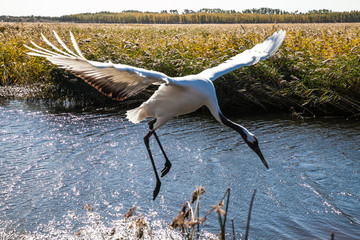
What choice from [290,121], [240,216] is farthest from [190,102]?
[290,121]

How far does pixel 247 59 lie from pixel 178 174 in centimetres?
203

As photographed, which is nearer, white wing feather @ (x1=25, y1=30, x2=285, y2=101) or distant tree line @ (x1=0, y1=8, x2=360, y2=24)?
white wing feather @ (x1=25, y1=30, x2=285, y2=101)

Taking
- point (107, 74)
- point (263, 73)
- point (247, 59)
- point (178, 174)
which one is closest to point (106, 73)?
point (107, 74)

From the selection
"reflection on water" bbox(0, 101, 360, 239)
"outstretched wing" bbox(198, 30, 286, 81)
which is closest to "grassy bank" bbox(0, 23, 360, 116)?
"reflection on water" bbox(0, 101, 360, 239)

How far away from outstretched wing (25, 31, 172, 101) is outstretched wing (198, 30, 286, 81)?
1.14 metres

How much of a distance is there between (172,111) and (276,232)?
6.15ft

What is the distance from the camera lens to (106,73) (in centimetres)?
490

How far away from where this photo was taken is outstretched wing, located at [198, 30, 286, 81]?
618cm

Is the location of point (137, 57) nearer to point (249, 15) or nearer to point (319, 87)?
point (319, 87)

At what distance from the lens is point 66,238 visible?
5.36m

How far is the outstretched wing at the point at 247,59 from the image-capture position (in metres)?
6.18

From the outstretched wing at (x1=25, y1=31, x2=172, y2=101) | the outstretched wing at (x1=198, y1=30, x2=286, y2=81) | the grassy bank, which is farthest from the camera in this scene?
the grassy bank

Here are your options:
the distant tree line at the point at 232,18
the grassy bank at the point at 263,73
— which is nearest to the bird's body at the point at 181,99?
the grassy bank at the point at 263,73

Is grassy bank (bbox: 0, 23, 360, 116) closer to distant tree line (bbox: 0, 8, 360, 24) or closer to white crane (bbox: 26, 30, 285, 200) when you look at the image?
white crane (bbox: 26, 30, 285, 200)
